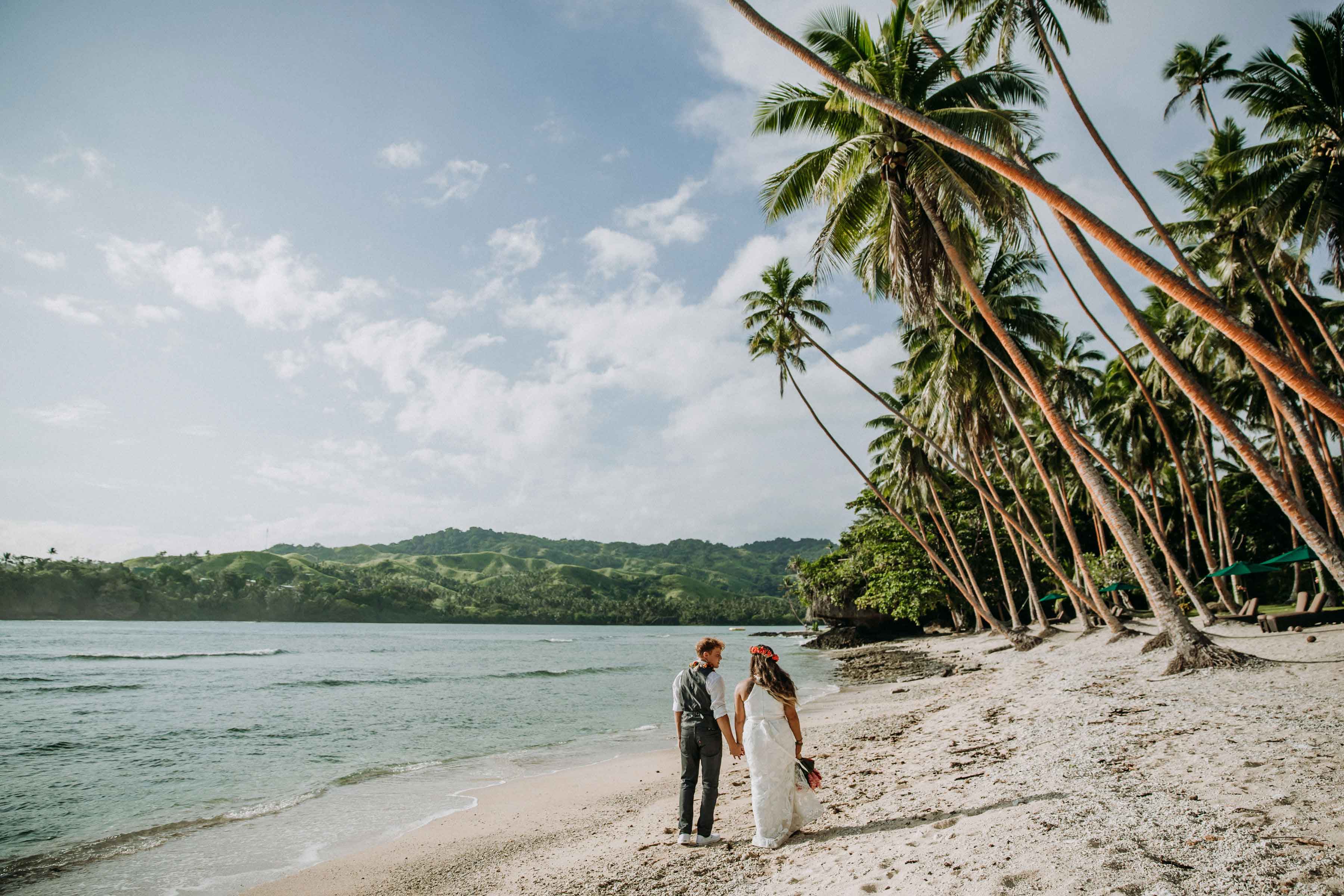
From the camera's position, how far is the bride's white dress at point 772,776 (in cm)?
521

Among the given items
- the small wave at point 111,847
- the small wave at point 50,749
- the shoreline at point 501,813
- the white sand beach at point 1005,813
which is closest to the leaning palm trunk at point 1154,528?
the white sand beach at point 1005,813

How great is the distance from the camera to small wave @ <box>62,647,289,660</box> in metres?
40.7

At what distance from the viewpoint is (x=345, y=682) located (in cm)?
2895

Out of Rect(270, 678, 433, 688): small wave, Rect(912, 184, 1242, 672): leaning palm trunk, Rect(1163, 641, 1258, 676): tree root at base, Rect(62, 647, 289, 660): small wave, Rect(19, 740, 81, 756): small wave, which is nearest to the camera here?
Rect(1163, 641, 1258, 676): tree root at base

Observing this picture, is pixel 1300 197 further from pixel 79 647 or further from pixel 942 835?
pixel 79 647

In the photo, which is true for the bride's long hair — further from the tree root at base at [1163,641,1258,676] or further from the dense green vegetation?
the dense green vegetation

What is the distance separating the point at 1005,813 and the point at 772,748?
68.0 inches

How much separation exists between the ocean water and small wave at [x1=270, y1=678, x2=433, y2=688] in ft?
0.63

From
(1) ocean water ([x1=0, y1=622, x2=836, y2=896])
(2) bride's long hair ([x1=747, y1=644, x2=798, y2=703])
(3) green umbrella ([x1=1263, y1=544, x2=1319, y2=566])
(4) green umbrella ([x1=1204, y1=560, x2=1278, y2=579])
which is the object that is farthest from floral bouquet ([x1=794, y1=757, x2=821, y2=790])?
(4) green umbrella ([x1=1204, y1=560, x2=1278, y2=579])

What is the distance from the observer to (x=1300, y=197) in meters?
13.5

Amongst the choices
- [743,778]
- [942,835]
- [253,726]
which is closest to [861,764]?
[743,778]

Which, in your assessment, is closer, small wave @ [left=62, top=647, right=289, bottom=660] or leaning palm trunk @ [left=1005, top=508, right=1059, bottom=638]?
leaning palm trunk @ [left=1005, top=508, right=1059, bottom=638]

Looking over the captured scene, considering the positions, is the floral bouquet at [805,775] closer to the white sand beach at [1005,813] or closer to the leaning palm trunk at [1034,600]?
the white sand beach at [1005,813]

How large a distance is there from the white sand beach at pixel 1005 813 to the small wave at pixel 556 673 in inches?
873
